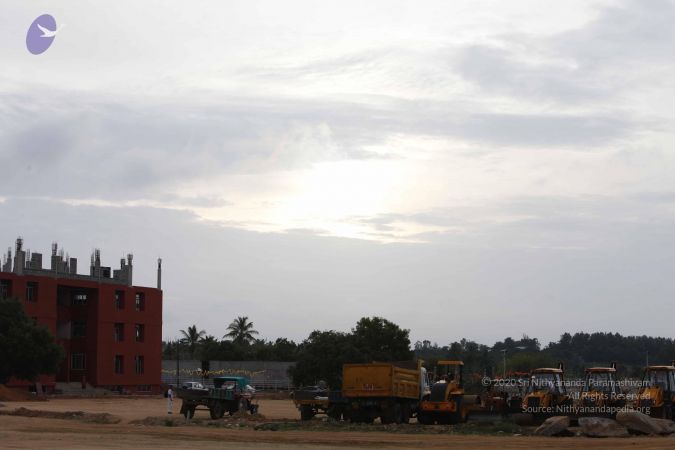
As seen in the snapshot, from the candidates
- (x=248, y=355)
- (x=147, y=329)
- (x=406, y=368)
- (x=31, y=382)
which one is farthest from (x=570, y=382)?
(x=248, y=355)

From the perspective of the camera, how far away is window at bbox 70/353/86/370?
9188cm

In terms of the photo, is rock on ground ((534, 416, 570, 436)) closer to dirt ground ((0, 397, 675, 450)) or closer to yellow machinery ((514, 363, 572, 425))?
dirt ground ((0, 397, 675, 450))

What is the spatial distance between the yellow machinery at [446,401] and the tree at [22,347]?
1705 inches

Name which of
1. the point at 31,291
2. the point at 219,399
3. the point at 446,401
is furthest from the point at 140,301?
the point at 446,401

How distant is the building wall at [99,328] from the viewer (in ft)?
286

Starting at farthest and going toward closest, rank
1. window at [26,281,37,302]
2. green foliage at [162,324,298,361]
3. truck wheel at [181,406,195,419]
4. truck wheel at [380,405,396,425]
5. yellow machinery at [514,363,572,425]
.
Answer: green foliage at [162,324,298,361] → window at [26,281,37,302] → truck wheel at [181,406,195,419] → truck wheel at [380,405,396,425] → yellow machinery at [514,363,572,425]

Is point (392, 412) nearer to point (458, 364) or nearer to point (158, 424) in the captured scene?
point (458, 364)

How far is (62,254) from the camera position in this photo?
9556 cm

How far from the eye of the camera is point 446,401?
136 ft

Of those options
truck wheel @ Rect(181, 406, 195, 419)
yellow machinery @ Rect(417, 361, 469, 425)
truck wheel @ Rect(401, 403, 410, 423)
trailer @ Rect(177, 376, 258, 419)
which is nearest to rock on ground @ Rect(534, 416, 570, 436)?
yellow machinery @ Rect(417, 361, 469, 425)

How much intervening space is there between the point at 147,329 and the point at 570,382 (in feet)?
200

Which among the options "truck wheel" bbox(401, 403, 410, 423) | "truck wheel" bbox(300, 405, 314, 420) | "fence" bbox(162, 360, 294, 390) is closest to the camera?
"truck wheel" bbox(401, 403, 410, 423)

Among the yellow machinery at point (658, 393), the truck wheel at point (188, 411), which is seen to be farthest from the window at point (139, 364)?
the yellow machinery at point (658, 393)

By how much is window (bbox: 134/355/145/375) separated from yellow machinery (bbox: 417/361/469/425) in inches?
2293
